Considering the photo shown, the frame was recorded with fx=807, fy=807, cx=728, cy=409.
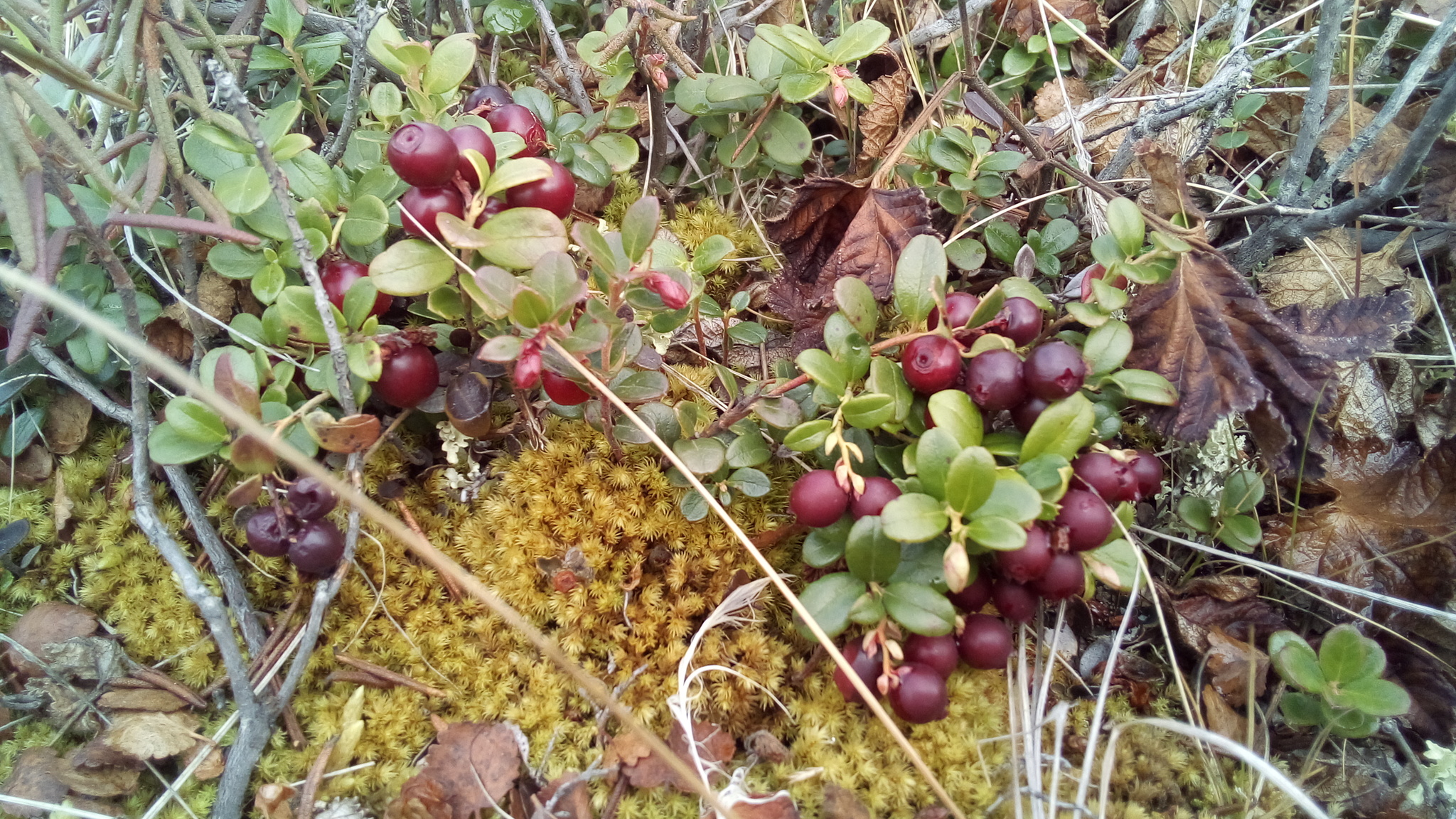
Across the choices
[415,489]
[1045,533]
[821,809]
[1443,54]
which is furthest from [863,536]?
[1443,54]

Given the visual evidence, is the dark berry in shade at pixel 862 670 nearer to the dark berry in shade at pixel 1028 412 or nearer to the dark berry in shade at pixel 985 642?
the dark berry in shade at pixel 985 642

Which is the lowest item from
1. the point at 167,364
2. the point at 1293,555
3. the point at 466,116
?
the point at 1293,555

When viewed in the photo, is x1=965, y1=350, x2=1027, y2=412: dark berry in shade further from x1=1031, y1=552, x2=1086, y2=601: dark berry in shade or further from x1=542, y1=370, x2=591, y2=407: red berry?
x1=542, y1=370, x2=591, y2=407: red berry

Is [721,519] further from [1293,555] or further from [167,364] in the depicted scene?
[1293,555]

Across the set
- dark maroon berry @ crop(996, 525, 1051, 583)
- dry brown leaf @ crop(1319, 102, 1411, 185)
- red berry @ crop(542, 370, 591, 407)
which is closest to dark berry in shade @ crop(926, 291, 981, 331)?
dark maroon berry @ crop(996, 525, 1051, 583)

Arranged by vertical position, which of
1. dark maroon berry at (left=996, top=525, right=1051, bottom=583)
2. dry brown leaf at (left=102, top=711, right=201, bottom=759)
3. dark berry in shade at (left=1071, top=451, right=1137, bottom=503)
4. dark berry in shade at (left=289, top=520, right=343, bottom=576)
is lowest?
dry brown leaf at (left=102, top=711, right=201, bottom=759)

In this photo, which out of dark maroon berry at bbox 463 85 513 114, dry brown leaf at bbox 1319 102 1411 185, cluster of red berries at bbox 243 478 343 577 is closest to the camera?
cluster of red berries at bbox 243 478 343 577
